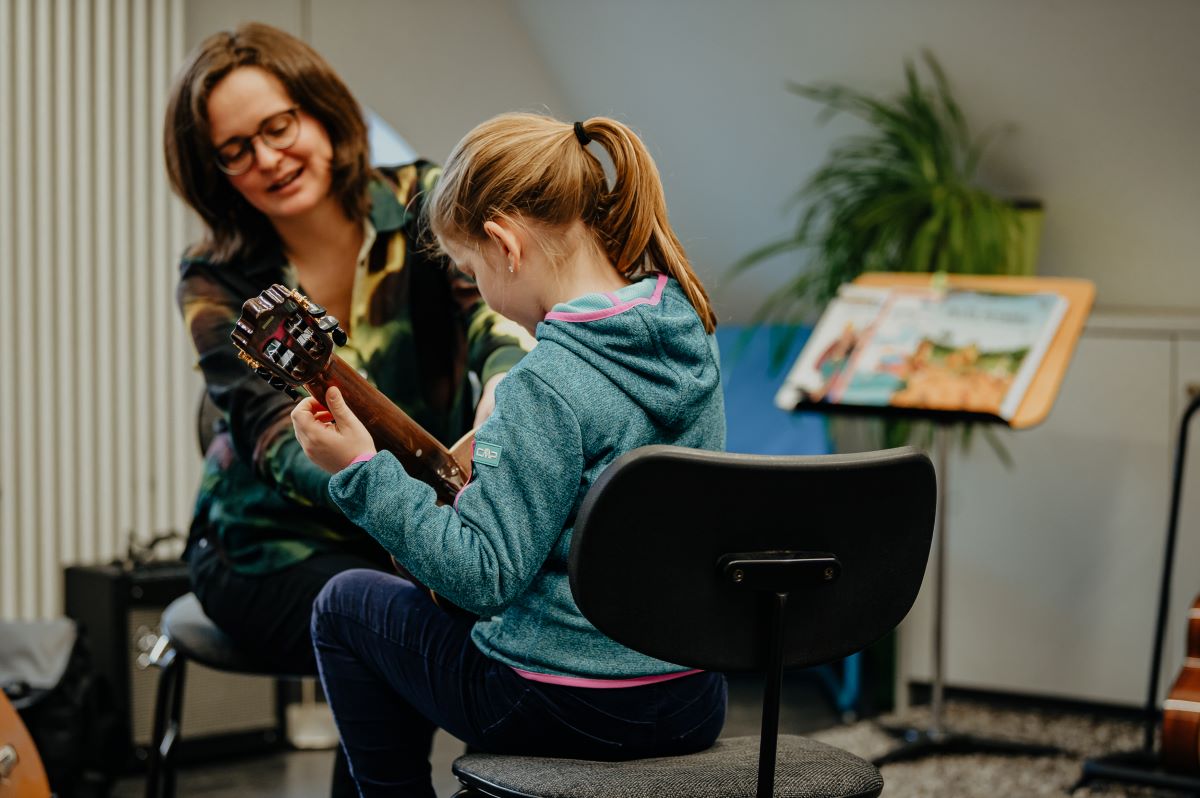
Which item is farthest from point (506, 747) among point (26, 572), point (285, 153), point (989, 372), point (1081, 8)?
point (1081, 8)

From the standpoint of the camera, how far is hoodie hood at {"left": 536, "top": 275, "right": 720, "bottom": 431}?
4.25ft

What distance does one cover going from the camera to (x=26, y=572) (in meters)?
3.23

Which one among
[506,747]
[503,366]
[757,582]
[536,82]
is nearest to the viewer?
[757,582]

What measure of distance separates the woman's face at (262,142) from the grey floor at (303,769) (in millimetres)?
1161

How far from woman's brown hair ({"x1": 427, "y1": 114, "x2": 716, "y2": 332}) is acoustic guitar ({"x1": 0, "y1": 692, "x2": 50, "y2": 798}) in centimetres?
105

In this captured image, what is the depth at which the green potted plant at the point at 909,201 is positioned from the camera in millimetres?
3279

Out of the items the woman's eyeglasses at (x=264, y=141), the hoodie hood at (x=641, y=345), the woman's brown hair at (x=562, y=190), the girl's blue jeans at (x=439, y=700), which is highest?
the woman's eyeglasses at (x=264, y=141)

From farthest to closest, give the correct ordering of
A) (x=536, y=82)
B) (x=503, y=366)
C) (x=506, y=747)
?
(x=536, y=82) < (x=503, y=366) < (x=506, y=747)

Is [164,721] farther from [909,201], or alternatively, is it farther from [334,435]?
[909,201]

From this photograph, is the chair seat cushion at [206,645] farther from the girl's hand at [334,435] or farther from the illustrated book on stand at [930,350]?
the illustrated book on stand at [930,350]

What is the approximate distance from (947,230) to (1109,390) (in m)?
0.53

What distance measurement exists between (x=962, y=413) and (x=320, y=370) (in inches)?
67.1

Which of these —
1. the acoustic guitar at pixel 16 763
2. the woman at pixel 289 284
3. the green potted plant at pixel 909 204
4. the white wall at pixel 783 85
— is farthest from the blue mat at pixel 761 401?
the acoustic guitar at pixel 16 763

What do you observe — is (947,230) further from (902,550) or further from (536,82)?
(902,550)
